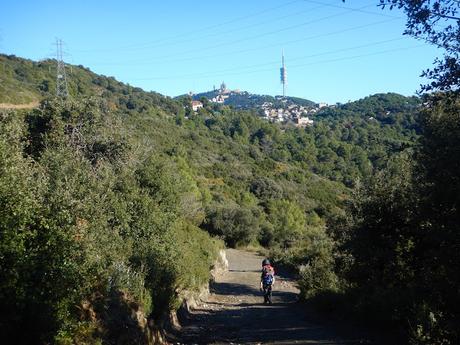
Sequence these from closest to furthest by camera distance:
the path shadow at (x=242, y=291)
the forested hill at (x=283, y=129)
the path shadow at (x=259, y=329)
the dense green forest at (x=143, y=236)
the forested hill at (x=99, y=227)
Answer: the dense green forest at (x=143, y=236) < the forested hill at (x=99, y=227) < the path shadow at (x=259, y=329) < the path shadow at (x=242, y=291) < the forested hill at (x=283, y=129)

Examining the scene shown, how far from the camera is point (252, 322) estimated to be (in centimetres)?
1438

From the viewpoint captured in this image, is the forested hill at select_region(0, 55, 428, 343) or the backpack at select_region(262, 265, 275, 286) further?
the backpack at select_region(262, 265, 275, 286)

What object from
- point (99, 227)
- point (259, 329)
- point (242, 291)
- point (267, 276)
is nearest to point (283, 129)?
point (242, 291)

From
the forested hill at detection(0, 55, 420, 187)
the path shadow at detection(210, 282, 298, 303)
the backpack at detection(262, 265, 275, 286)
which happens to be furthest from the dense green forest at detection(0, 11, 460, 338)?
the forested hill at detection(0, 55, 420, 187)

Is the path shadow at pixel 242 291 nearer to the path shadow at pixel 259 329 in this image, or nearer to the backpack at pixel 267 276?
the backpack at pixel 267 276

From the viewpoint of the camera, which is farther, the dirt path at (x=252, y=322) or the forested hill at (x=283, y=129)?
the forested hill at (x=283, y=129)

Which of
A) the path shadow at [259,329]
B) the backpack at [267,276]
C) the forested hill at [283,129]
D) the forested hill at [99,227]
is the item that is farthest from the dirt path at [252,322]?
the forested hill at [283,129]

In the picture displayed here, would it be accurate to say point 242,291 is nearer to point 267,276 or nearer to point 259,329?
point 267,276

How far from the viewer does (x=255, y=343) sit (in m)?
11.2

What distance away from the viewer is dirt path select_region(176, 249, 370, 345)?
1155 cm

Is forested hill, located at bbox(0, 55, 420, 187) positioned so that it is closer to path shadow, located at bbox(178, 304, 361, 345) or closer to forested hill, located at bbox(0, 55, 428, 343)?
forested hill, located at bbox(0, 55, 428, 343)

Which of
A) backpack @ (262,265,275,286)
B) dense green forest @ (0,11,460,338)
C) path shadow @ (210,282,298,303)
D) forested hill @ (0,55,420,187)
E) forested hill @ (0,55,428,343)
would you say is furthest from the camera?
forested hill @ (0,55,420,187)

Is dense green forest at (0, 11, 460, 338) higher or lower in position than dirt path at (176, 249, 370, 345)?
higher

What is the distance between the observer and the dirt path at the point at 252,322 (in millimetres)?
11555
